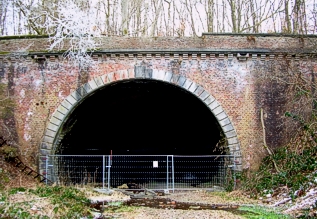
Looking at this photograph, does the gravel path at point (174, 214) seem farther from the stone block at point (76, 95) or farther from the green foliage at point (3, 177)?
the stone block at point (76, 95)

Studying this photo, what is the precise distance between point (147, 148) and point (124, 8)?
807cm

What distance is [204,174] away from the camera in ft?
55.1

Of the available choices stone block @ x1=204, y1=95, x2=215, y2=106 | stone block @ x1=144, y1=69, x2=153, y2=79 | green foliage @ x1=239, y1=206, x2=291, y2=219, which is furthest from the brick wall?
green foliage @ x1=239, y1=206, x2=291, y2=219

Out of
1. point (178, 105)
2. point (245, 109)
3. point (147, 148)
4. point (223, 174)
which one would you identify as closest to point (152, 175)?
point (147, 148)

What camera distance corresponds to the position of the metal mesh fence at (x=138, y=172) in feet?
42.6

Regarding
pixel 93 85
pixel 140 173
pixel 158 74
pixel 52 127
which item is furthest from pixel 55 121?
pixel 140 173

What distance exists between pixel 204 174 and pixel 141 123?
4258 millimetres

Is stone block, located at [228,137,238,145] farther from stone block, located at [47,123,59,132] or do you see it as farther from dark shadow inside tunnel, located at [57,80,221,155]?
stone block, located at [47,123,59,132]

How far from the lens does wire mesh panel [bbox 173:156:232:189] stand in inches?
526

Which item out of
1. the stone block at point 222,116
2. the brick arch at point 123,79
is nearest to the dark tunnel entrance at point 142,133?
the brick arch at point 123,79

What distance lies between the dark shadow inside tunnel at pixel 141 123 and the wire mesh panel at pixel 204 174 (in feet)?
2.98

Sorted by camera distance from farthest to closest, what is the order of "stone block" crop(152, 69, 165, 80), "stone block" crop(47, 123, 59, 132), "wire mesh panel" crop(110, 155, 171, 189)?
"wire mesh panel" crop(110, 155, 171, 189) → "stone block" crop(152, 69, 165, 80) → "stone block" crop(47, 123, 59, 132)

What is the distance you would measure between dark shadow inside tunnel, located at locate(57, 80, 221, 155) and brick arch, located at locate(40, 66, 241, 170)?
414mm

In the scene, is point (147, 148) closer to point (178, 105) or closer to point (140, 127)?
point (140, 127)
